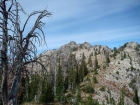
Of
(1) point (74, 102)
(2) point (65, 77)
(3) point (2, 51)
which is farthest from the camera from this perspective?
(2) point (65, 77)

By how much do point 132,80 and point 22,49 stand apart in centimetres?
7829

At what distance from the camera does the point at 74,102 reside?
38562 mm

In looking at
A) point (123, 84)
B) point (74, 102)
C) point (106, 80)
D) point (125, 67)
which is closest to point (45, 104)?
point (74, 102)

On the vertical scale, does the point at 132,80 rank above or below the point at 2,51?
below

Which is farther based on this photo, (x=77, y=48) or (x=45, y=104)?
(x=77, y=48)

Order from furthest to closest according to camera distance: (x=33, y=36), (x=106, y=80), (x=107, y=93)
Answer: (x=106, y=80) < (x=107, y=93) < (x=33, y=36)

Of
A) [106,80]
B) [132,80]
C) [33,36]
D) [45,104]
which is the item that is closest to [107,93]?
[106,80]

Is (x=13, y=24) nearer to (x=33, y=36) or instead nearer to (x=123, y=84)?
(x=33, y=36)

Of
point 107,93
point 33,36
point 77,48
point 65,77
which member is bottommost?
point 107,93

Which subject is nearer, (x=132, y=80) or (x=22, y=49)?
(x=22, y=49)

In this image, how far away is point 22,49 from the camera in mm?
6090

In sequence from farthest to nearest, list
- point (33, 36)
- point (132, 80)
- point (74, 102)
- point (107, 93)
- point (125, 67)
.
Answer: point (125, 67) → point (132, 80) → point (107, 93) → point (74, 102) → point (33, 36)

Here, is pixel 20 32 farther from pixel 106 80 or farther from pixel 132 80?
pixel 132 80

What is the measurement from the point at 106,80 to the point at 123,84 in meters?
8.84
